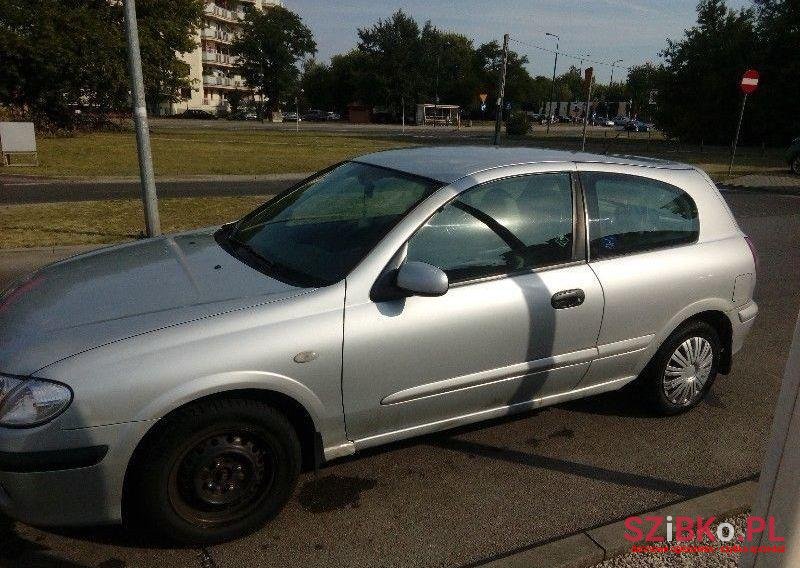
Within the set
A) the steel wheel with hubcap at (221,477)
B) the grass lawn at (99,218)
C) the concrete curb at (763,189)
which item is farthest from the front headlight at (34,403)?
the concrete curb at (763,189)

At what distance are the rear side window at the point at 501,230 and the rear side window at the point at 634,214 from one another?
184mm

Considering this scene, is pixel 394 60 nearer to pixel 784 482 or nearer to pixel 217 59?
pixel 217 59

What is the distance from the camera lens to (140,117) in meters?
8.52

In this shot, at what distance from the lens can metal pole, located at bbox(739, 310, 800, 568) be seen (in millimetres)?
1774

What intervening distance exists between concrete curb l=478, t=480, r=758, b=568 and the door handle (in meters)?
1.05

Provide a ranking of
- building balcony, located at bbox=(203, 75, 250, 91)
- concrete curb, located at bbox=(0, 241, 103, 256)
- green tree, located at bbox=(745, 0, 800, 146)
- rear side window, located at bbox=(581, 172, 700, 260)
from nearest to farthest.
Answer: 1. rear side window, located at bbox=(581, 172, 700, 260)
2. concrete curb, located at bbox=(0, 241, 103, 256)
3. green tree, located at bbox=(745, 0, 800, 146)
4. building balcony, located at bbox=(203, 75, 250, 91)

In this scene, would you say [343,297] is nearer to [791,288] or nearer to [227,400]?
[227,400]

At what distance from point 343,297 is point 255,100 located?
309 feet

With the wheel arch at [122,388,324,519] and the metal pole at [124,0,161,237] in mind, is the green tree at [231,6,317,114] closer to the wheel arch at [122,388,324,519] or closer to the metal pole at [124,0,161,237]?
the metal pole at [124,0,161,237]

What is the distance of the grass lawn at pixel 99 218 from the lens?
872cm

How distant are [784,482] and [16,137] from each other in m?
19.0

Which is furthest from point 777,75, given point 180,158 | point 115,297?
point 115,297

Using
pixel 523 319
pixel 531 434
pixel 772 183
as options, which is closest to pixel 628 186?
pixel 523 319

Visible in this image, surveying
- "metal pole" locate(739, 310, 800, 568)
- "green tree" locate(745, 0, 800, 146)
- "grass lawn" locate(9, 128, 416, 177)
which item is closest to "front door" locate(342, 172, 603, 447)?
"metal pole" locate(739, 310, 800, 568)
